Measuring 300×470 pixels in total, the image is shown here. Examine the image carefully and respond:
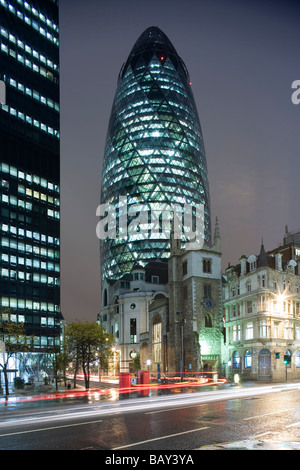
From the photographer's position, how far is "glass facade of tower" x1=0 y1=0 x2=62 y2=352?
11681 centimetres

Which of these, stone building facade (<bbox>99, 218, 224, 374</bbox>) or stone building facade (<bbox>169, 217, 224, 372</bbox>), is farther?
stone building facade (<bbox>99, 218, 224, 374</bbox>)

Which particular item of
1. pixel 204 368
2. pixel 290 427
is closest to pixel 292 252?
pixel 204 368

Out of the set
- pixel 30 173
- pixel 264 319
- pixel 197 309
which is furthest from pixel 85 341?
pixel 30 173

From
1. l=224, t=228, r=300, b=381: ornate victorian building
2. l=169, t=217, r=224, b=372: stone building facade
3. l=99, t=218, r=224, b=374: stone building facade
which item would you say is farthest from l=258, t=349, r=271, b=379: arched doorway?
l=169, t=217, r=224, b=372: stone building facade

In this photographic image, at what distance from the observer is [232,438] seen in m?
16.5

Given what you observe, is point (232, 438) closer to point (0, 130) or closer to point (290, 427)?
point (290, 427)

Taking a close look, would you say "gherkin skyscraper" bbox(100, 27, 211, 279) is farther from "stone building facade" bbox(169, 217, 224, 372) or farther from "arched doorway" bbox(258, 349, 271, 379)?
"arched doorway" bbox(258, 349, 271, 379)

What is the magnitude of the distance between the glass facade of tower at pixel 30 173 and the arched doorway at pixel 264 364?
61.0 meters

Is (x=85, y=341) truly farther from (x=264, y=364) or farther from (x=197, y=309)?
(x=197, y=309)

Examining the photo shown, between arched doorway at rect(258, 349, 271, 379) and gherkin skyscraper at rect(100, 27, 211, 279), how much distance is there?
9206cm

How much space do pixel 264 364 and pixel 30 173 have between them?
8059cm

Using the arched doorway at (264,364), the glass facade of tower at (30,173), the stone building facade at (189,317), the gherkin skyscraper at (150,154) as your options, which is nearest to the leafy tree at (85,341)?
the stone building facade at (189,317)

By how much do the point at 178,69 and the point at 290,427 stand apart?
628 feet
